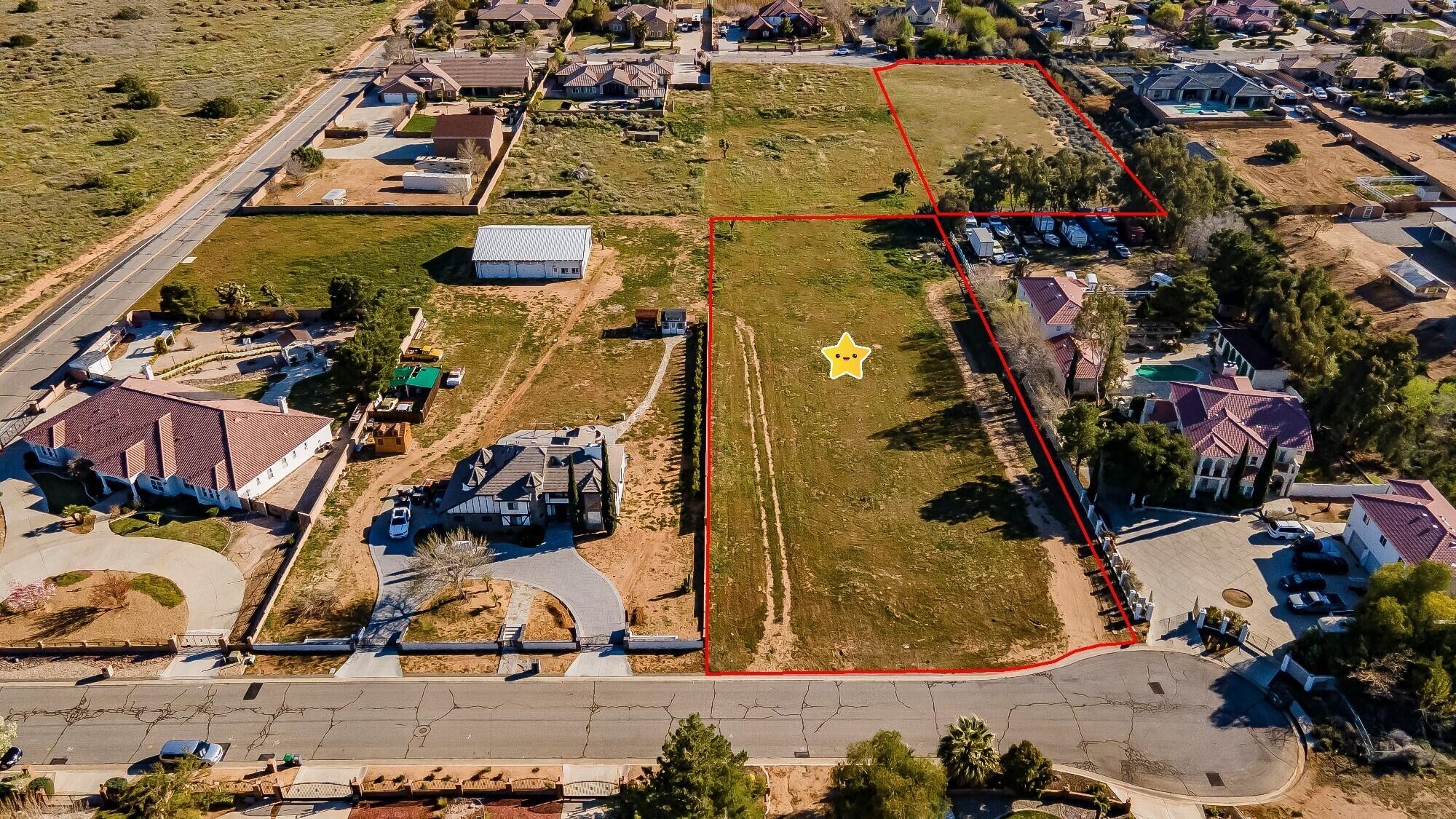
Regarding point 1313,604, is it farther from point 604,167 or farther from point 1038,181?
point 604,167

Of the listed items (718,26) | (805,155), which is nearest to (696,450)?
(805,155)

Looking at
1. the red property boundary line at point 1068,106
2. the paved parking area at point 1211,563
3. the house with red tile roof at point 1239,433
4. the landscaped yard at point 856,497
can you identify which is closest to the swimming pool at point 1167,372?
the house with red tile roof at point 1239,433

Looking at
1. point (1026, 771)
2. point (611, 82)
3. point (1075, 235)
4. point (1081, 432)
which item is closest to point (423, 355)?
point (1081, 432)

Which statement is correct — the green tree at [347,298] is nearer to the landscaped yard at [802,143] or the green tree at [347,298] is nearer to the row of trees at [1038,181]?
the landscaped yard at [802,143]

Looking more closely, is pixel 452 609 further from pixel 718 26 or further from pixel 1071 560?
pixel 718 26

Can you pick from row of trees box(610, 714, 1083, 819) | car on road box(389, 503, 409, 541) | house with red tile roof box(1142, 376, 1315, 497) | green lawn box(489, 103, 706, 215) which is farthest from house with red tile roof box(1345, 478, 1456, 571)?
green lawn box(489, 103, 706, 215)

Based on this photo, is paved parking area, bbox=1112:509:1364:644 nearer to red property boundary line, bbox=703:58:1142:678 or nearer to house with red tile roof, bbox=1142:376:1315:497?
red property boundary line, bbox=703:58:1142:678
